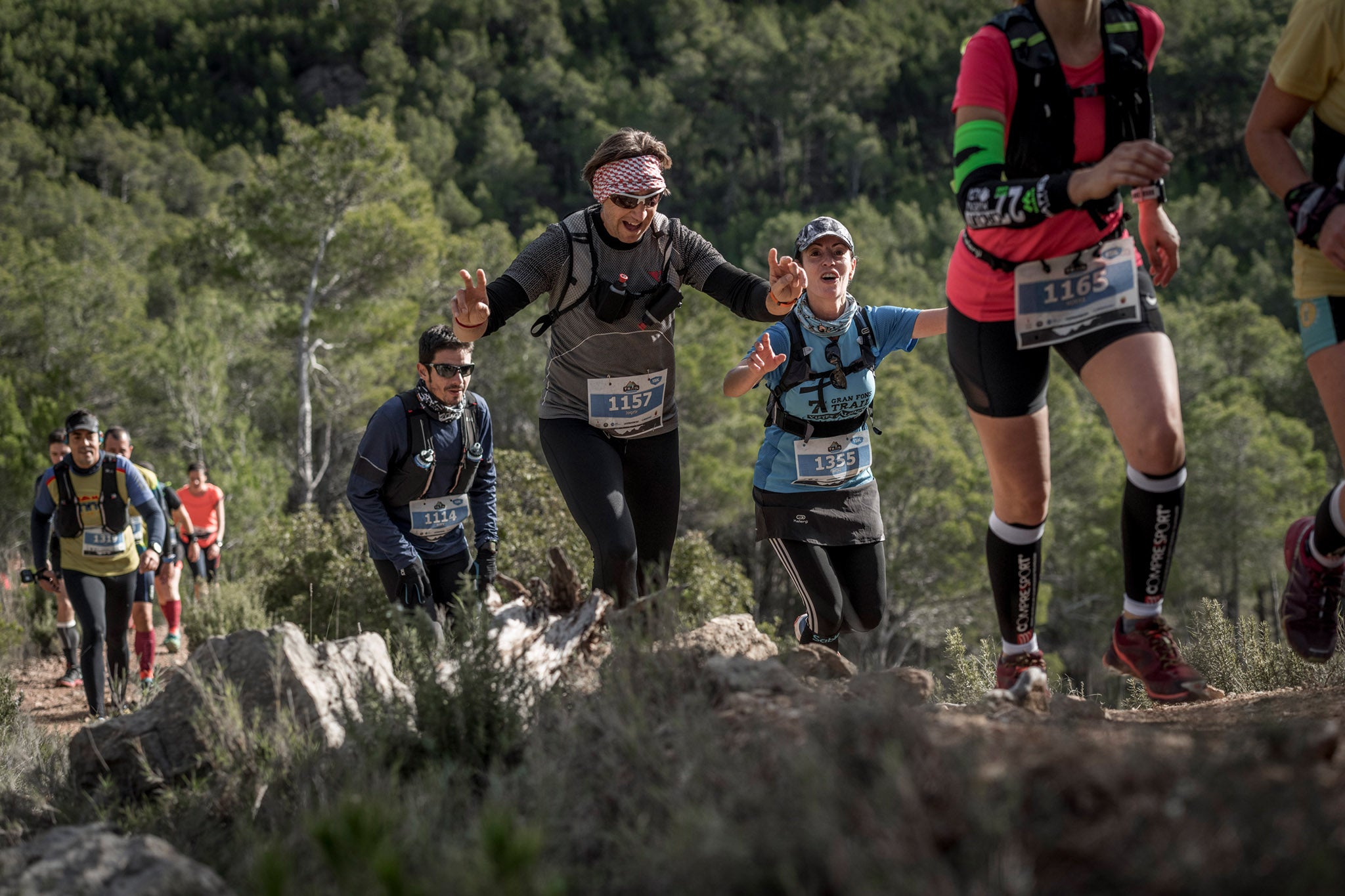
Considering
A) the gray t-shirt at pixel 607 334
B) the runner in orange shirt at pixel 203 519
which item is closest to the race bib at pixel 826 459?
the gray t-shirt at pixel 607 334

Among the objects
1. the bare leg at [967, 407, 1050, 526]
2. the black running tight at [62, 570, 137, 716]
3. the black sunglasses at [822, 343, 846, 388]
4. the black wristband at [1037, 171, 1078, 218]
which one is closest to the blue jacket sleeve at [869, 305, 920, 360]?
the black sunglasses at [822, 343, 846, 388]

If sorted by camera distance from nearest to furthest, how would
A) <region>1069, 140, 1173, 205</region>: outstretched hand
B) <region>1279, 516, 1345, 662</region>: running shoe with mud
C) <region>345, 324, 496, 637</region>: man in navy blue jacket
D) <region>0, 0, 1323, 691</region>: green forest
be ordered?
1. <region>1069, 140, 1173, 205</region>: outstretched hand
2. <region>1279, 516, 1345, 662</region>: running shoe with mud
3. <region>345, 324, 496, 637</region>: man in navy blue jacket
4. <region>0, 0, 1323, 691</region>: green forest

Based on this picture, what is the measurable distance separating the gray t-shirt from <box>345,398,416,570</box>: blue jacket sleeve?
1.41 meters

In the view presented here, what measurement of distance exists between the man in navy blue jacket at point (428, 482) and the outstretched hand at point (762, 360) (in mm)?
1739

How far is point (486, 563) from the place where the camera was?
17.8ft

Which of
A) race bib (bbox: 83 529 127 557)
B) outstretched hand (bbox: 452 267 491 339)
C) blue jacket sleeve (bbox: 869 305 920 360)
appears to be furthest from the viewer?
race bib (bbox: 83 529 127 557)

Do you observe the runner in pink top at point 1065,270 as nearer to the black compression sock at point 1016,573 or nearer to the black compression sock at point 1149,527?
the black compression sock at point 1149,527

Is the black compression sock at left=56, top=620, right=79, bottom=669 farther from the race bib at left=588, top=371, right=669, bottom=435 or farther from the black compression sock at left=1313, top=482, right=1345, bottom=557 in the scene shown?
the black compression sock at left=1313, top=482, right=1345, bottom=557

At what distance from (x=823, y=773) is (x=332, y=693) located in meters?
1.96

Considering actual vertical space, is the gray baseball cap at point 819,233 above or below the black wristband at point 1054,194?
above

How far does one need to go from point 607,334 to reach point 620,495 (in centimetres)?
60

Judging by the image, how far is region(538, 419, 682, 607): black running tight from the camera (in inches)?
151

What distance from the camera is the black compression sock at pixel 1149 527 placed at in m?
2.89

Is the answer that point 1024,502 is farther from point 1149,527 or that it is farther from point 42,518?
point 42,518
